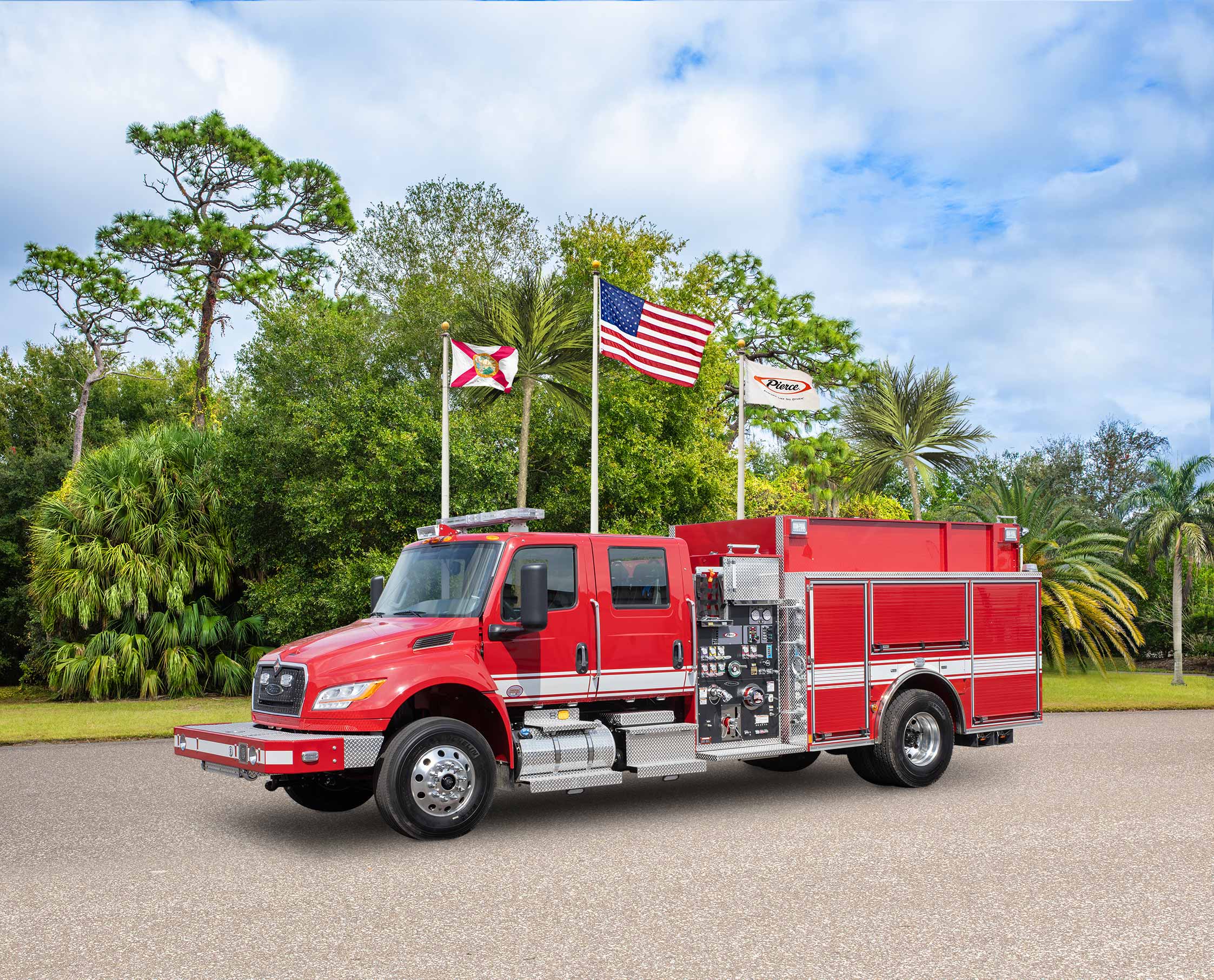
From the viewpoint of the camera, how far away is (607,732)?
9039 millimetres

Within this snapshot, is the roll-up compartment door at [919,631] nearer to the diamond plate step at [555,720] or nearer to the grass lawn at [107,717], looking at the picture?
the diamond plate step at [555,720]

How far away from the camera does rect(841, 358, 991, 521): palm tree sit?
75.6 feet

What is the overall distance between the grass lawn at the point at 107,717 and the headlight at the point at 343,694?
794 cm

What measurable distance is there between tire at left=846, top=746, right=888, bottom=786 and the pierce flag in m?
5.81

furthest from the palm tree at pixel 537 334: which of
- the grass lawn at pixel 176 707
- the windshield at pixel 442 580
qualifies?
the windshield at pixel 442 580

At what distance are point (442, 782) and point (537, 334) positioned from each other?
12.5 metres

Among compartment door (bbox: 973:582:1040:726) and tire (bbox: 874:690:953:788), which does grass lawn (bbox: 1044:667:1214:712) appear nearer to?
A: compartment door (bbox: 973:582:1040:726)

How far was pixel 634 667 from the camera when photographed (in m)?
9.28

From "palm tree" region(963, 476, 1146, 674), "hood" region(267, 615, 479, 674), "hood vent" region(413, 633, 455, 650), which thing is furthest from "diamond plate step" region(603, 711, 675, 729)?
"palm tree" region(963, 476, 1146, 674)

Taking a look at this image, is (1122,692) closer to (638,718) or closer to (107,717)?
(638,718)

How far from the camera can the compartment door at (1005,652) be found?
1137 centimetres

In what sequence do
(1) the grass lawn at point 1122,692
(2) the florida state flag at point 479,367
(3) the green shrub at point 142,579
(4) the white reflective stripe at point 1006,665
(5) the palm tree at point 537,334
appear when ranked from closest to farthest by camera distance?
(4) the white reflective stripe at point 1006,665 < (2) the florida state flag at point 479,367 < (1) the grass lawn at point 1122,692 < (5) the palm tree at point 537,334 < (3) the green shrub at point 142,579

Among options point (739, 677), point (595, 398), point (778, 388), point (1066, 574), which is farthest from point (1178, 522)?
point (739, 677)

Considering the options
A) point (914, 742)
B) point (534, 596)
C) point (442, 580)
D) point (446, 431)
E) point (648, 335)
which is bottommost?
point (914, 742)
